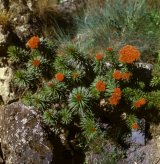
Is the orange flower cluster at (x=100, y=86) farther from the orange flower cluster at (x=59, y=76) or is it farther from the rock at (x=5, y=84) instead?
the rock at (x=5, y=84)

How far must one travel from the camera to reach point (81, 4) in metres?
7.88

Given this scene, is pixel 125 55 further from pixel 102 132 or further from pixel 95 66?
pixel 102 132

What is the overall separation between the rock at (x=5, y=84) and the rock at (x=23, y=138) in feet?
1.58

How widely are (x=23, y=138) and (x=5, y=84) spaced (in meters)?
1.08

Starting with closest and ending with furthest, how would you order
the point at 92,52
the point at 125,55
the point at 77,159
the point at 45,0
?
1. the point at 125,55
2. the point at 77,159
3. the point at 92,52
4. the point at 45,0

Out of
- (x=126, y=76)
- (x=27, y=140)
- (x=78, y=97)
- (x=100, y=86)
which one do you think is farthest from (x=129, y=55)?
(x=27, y=140)

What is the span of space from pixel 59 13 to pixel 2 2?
1111 millimetres

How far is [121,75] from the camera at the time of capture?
583 cm

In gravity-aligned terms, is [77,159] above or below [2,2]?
below

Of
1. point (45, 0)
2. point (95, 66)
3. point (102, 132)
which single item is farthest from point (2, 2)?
point (102, 132)

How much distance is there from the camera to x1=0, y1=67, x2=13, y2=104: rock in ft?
21.4

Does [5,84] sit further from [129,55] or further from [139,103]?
[139,103]

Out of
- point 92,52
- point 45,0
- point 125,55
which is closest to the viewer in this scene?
point 125,55

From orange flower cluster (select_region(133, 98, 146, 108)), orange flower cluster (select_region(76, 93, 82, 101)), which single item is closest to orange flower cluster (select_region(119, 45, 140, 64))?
orange flower cluster (select_region(133, 98, 146, 108))
